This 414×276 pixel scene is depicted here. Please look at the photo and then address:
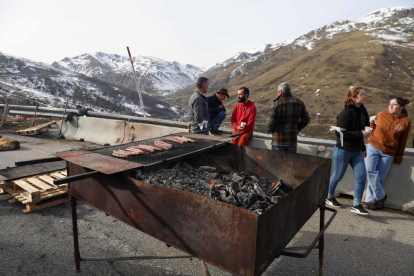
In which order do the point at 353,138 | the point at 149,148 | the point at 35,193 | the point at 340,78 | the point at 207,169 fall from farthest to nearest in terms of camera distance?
the point at 340,78
the point at 35,193
the point at 353,138
the point at 207,169
the point at 149,148

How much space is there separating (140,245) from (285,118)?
113 inches

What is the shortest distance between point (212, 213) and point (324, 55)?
10342 cm

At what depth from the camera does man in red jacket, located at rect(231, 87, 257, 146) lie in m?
5.21

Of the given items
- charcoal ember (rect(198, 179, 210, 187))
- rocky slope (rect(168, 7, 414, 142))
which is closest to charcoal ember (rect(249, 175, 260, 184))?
charcoal ember (rect(198, 179, 210, 187))

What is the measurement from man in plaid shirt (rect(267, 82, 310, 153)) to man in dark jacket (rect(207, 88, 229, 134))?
193 cm

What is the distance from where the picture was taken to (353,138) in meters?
4.15

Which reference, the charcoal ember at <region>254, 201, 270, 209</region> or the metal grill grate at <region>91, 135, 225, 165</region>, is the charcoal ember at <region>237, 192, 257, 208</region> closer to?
the charcoal ember at <region>254, 201, 270, 209</region>

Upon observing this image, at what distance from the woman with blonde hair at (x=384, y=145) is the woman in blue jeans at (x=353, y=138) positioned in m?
0.26

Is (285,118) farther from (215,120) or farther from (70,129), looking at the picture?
(70,129)

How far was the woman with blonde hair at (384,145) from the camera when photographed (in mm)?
4309

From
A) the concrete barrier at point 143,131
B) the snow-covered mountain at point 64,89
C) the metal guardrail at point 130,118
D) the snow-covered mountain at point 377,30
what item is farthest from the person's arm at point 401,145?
the snow-covered mountain at point 377,30

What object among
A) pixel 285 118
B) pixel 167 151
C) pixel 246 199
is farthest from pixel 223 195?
pixel 285 118

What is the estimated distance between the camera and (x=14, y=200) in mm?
4625

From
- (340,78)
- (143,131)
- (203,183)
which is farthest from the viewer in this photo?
(340,78)
